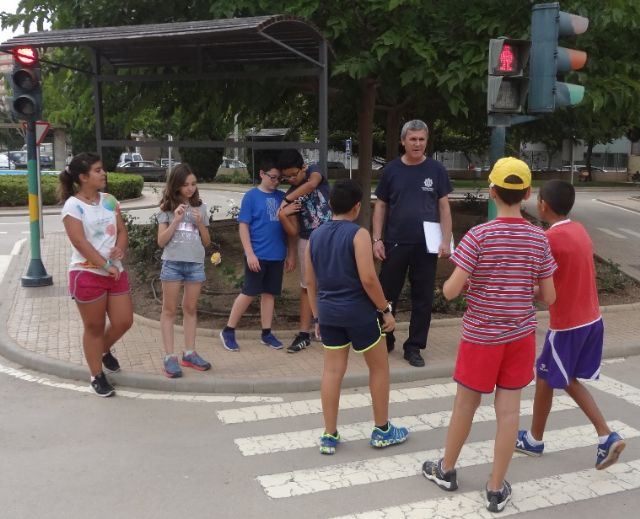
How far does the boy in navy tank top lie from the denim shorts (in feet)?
5.53

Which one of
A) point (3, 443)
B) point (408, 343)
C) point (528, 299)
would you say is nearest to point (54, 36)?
point (3, 443)

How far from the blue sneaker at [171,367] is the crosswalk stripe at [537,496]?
8.12 feet

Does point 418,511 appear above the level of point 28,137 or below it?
below

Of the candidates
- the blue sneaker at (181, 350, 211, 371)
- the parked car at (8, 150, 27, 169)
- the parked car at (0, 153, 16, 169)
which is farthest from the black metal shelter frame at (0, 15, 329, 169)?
the parked car at (8, 150, 27, 169)

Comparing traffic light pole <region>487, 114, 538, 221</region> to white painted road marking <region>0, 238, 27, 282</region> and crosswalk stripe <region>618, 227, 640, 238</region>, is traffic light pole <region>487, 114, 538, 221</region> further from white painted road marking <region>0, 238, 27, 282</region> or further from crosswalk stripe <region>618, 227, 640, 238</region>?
crosswalk stripe <region>618, 227, 640, 238</region>

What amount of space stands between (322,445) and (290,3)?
5.58 metres

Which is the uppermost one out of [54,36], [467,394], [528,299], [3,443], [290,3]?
[290,3]

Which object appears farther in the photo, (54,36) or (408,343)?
(54,36)

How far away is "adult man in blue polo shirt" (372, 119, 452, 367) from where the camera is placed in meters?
5.68

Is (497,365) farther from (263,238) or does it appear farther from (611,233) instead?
(611,233)

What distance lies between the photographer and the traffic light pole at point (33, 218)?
8945mm

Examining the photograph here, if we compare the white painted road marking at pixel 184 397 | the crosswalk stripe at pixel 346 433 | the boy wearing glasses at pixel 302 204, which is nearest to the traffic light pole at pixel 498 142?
the boy wearing glasses at pixel 302 204

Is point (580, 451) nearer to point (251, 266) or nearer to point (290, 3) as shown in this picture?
point (251, 266)

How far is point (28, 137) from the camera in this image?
29.3 feet
